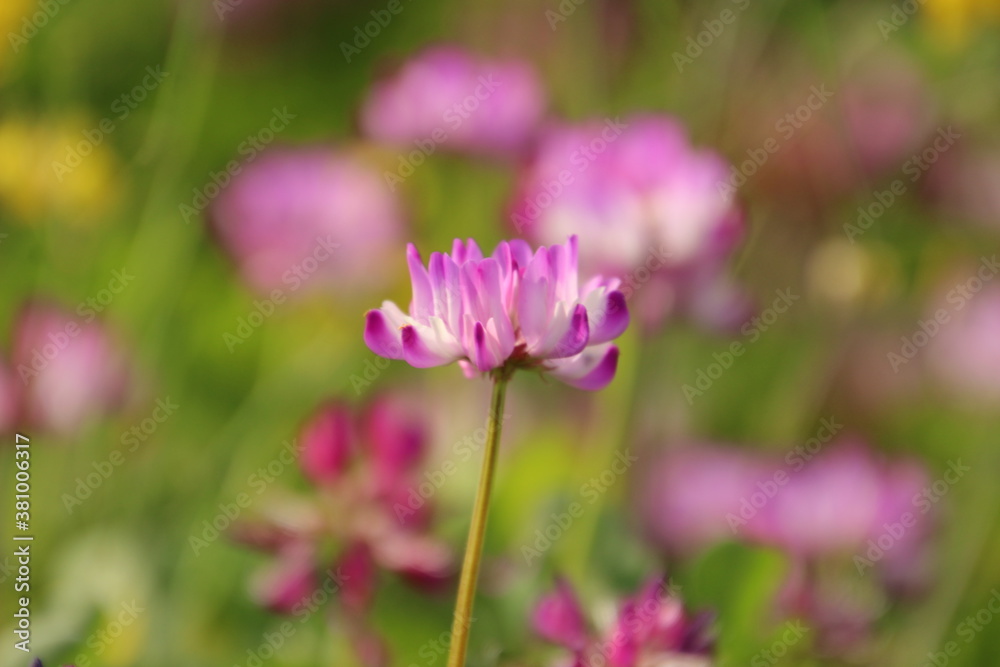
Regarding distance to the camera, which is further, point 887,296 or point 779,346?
point 779,346

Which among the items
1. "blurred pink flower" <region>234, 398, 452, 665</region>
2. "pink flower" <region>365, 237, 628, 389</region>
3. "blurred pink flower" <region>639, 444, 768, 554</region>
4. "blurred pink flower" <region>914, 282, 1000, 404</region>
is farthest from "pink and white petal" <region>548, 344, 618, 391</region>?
"blurred pink flower" <region>914, 282, 1000, 404</region>

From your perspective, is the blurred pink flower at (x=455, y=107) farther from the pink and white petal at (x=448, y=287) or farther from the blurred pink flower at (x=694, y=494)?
the pink and white petal at (x=448, y=287)

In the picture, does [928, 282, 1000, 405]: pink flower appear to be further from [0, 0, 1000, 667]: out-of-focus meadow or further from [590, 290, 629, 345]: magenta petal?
[590, 290, 629, 345]: magenta petal

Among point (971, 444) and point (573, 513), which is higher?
point (971, 444)

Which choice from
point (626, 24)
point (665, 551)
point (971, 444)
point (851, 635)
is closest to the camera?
point (851, 635)

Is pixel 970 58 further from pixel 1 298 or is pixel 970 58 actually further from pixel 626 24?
pixel 1 298

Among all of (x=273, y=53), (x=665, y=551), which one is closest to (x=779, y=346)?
(x=665, y=551)

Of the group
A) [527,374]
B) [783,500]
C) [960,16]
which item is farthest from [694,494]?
[960,16]

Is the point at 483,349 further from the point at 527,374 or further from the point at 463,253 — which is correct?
the point at 527,374
